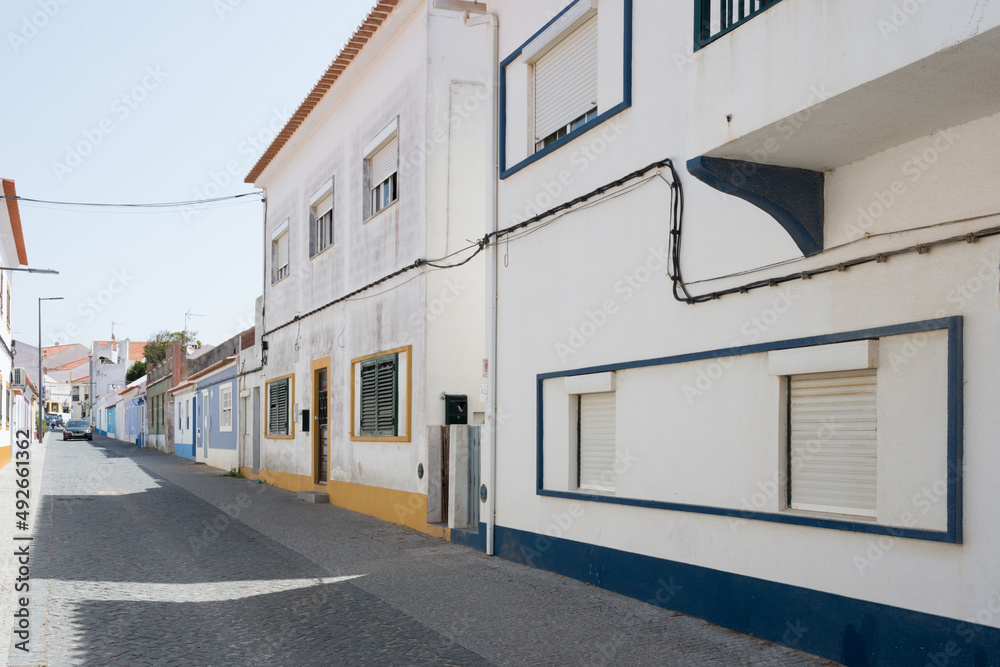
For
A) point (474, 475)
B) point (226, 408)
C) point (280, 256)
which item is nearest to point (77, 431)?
point (226, 408)

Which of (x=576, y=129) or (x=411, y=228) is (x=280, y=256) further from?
(x=576, y=129)

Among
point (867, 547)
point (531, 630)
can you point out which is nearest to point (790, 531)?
point (867, 547)

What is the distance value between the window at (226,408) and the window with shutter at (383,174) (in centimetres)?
1320

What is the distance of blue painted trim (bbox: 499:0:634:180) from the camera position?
793 centimetres

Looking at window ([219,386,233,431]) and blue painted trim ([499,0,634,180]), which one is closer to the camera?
blue painted trim ([499,0,634,180])

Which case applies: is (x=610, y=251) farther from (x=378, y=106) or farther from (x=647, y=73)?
(x=378, y=106)

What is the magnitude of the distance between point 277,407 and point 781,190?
602 inches

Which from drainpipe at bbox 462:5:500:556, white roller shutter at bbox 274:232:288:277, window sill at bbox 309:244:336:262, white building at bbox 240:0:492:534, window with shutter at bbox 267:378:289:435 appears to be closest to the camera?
drainpipe at bbox 462:5:500:556

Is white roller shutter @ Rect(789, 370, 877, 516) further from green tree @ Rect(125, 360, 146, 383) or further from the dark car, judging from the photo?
green tree @ Rect(125, 360, 146, 383)

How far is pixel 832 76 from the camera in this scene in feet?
15.9

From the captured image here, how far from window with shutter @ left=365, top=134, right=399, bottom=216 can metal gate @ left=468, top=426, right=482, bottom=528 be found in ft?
12.9
